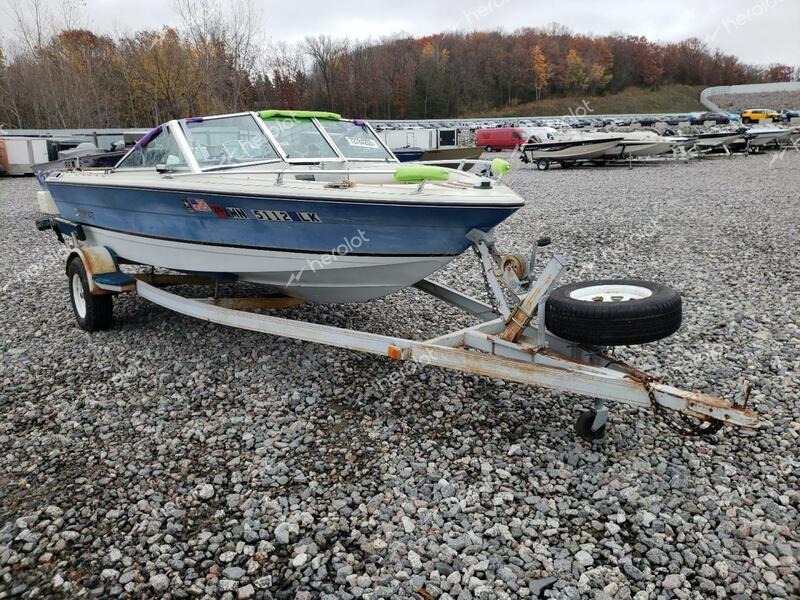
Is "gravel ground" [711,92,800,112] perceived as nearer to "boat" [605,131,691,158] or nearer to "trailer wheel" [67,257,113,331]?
"boat" [605,131,691,158]

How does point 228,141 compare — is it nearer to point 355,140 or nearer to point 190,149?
point 190,149

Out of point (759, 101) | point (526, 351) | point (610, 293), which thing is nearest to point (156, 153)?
point (526, 351)

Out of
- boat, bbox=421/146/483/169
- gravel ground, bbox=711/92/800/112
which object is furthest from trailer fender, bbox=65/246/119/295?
gravel ground, bbox=711/92/800/112

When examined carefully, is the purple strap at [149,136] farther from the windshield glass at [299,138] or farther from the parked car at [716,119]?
the parked car at [716,119]

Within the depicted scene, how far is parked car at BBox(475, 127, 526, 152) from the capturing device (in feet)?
110

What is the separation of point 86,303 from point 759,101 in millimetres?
94763

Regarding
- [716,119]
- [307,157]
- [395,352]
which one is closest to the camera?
[395,352]

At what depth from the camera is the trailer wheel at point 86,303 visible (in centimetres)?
522

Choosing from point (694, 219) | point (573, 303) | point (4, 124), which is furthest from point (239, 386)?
point (4, 124)

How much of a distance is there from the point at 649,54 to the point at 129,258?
10647 centimetres

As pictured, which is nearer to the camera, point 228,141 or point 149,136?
point 228,141

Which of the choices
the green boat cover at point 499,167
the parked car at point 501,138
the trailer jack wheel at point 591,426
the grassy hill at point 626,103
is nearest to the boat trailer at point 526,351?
the trailer jack wheel at point 591,426

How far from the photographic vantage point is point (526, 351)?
134 inches

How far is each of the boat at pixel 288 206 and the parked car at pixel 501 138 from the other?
29.6m
